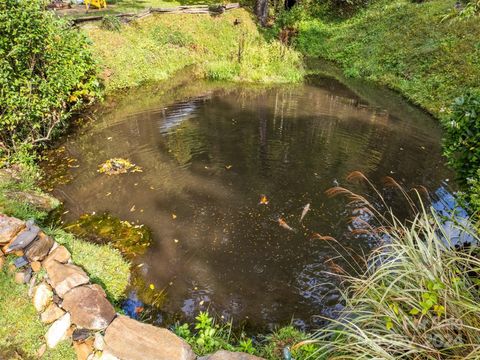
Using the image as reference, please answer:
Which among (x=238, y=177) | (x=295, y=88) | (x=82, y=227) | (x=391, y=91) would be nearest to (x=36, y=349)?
(x=82, y=227)

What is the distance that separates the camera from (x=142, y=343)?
11.7ft

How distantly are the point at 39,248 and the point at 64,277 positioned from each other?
2.26 feet

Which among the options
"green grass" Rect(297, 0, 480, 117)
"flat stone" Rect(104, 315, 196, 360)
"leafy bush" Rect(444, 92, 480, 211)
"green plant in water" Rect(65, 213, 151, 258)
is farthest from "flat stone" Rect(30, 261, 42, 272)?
"green grass" Rect(297, 0, 480, 117)

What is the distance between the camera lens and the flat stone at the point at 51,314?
161 inches

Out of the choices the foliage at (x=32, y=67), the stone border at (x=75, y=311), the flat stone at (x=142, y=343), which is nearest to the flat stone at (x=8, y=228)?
the stone border at (x=75, y=311)

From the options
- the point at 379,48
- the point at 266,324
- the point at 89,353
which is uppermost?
the point at 379,48

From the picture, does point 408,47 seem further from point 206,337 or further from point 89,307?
point 89,307

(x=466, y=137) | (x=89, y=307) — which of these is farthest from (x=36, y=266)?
(x=466, y=137)

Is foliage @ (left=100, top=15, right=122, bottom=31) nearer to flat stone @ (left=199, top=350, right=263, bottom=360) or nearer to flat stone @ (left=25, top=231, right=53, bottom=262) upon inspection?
flat stone @ (left=25, top=231, right=53, bottom=262)

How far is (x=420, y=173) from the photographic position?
26.5 feet

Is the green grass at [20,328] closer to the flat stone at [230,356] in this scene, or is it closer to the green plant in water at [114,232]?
the green plant in water at [114,232]

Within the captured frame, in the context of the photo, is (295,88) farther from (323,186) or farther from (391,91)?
(323,186)

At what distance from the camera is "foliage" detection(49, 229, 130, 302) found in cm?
489

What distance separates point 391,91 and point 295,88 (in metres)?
3.78
